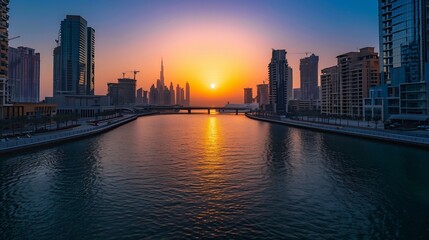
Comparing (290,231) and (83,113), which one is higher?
(83,113)

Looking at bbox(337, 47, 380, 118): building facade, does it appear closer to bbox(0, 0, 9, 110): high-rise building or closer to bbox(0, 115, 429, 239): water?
bbox(0, 115, 429, 239): water

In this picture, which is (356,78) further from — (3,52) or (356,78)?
(3,52)

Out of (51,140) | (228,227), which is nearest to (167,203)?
(228,227)

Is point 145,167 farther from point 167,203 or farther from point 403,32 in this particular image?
point 403,32

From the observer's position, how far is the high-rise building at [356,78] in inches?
5610

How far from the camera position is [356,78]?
147 m

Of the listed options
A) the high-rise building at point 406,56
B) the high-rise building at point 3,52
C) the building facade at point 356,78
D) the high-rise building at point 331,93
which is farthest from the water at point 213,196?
the high-rise building at point 331,93

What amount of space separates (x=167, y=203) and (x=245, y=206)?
650 centimetres

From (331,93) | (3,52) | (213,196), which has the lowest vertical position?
(213,196)

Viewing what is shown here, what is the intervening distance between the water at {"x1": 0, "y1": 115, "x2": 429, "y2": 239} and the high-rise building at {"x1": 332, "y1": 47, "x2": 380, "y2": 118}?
101879 mm

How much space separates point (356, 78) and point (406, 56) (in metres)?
53.7

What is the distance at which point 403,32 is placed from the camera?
95250mm

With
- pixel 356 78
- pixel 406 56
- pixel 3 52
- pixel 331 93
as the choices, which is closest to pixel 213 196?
pixel 3 52

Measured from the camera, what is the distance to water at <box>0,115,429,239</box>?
20.5m
